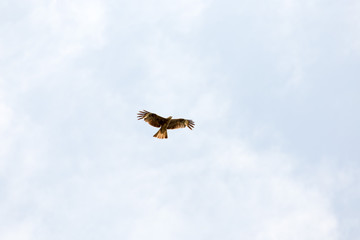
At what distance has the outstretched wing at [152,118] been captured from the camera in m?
119

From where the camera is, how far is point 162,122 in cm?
12006

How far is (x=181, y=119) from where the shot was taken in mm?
121125

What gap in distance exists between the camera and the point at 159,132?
4734 inches

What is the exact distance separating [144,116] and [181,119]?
380 cm

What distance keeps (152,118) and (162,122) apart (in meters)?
1.09

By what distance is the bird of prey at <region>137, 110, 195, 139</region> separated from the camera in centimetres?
11938

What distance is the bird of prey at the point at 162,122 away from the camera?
119 m

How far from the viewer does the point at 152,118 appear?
11956 cm

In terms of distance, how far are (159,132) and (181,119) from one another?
8.11 feet

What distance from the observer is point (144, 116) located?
119312 mm

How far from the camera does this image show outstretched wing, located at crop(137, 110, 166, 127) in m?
119

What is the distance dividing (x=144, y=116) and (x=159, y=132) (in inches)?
85.7
